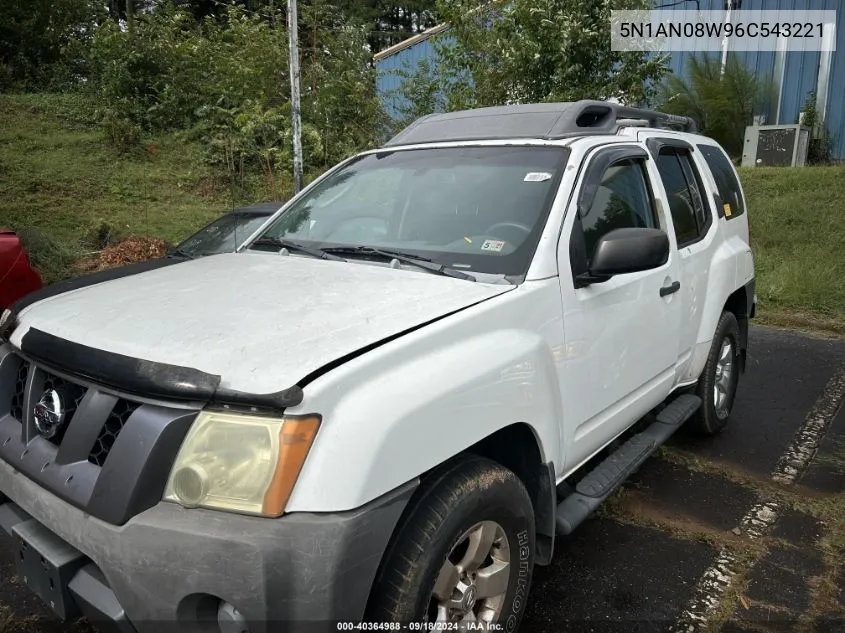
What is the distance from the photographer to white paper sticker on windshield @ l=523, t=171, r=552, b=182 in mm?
2776

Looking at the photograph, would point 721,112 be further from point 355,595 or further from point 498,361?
point 355,595

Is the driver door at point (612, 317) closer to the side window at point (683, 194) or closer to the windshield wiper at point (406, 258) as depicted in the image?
the side window at point (683, 194)

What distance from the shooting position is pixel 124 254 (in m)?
8.46

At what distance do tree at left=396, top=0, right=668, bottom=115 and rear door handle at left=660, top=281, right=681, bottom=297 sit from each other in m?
6.01

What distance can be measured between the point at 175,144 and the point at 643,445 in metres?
12.7

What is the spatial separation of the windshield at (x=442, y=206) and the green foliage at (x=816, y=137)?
37.5 feet

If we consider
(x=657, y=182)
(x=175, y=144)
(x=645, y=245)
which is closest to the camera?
(x=645, y=245)

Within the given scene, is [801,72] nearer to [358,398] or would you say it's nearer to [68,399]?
[358,398]

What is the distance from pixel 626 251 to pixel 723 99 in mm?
11044

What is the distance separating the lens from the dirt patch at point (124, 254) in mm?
8171

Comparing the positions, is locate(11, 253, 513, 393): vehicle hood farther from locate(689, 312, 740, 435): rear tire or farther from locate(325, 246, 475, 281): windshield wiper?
locate(689, 312, 740, 435): rear tire

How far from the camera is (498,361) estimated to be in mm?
2082

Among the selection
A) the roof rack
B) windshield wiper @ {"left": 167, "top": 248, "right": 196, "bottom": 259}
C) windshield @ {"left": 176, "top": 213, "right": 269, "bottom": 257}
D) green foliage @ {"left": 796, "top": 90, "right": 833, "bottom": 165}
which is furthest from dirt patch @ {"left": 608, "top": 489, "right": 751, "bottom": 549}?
green foliage @ {"left": 796, "top": 90, "right": 833, "bottom": 165}

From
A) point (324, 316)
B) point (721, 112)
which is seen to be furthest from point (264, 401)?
point (721, 112)
